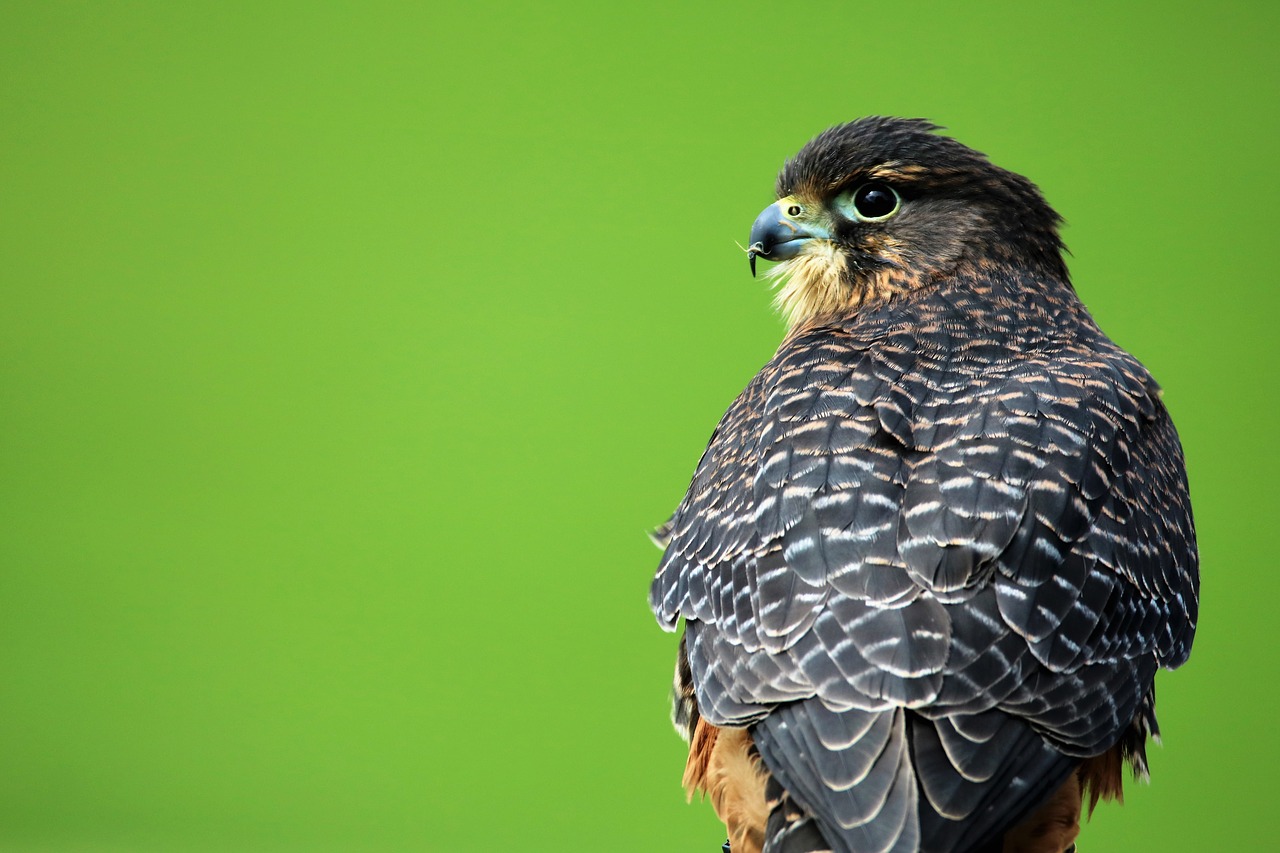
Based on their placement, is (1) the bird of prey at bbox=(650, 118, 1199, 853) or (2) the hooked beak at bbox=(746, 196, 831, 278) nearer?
(1) the bird of prey at bbox=(650, 118, 1199, 853)

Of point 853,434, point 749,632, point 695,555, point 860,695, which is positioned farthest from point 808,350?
point 860,695

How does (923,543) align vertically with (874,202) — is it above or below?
below

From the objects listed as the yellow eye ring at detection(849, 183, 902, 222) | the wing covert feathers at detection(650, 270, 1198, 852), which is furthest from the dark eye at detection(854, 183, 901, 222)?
the wing covert feathers at detection(650, 270, 1198, 852)

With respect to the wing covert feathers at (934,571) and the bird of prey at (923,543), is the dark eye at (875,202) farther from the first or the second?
the wing covert feathers at (934,571)

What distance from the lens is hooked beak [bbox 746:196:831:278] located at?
2264 millimetres

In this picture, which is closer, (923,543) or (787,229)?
(923,543)

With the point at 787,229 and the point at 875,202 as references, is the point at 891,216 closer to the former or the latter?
the point at 875,202

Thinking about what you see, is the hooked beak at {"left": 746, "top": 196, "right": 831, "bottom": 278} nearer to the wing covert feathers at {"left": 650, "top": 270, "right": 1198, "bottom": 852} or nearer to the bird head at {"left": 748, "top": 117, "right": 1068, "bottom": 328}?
the bird head at {"left": 748, "top": 117, "right": 1068, "bottom": 328}

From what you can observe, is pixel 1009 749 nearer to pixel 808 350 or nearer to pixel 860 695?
pixel 860 695

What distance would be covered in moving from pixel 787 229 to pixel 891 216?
198 millimetres

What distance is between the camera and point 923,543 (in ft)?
5.19

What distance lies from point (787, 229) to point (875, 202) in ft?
0.57

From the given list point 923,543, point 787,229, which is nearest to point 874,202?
point 787,229

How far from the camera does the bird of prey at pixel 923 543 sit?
1452mm
